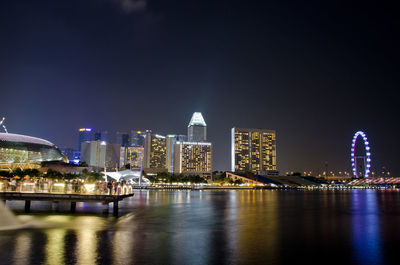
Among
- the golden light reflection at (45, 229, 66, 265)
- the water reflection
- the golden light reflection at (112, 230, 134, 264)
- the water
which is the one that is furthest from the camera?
the water reflection

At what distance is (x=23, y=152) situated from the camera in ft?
534

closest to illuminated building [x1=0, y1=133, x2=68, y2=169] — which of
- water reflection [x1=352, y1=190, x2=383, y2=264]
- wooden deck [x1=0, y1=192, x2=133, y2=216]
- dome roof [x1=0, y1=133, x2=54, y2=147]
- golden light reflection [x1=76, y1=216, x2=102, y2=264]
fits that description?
dome roof [x1=0, y1=133, x2=54, y2=147]

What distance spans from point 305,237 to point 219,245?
7933mm

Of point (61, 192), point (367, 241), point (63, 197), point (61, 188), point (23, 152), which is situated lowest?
point (367, 241)

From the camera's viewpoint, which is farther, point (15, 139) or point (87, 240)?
point (15, 139)

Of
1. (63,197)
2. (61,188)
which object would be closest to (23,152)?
(61,188)

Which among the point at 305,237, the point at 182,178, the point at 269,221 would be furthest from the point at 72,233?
the point at 182,178

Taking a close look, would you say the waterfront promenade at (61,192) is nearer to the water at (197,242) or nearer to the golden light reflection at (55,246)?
the water at (197,242)

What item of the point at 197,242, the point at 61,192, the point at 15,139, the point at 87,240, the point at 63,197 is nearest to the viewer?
the point at 87,240

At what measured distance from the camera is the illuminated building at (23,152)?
153625mm

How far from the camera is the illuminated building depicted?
154 m

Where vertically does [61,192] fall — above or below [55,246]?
above

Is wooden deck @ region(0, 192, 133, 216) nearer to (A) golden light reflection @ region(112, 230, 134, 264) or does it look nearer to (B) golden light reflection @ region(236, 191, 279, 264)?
(A) golden light reflection @ region(112, 230, 134, 264)

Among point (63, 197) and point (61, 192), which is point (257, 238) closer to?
point (63, 197)
